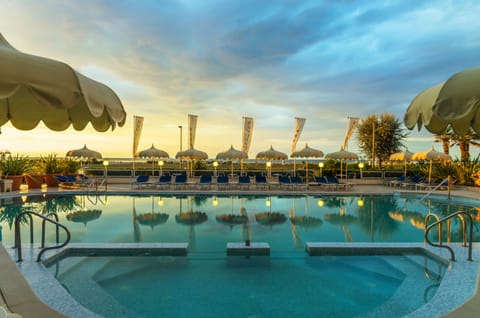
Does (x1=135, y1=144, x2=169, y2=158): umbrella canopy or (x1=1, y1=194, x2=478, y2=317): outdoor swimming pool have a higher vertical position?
(x1=135, y1=144, x2=169, y2=158): umbrella canopy

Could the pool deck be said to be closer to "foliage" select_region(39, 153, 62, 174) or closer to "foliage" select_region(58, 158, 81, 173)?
"foliage" select_region(39, 153, 62, 174)

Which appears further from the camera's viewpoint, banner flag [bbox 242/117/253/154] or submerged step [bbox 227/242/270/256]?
banner flag [bbox 242/117/253/154]

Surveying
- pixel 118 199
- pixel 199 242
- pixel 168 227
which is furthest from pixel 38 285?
pixel 118 199

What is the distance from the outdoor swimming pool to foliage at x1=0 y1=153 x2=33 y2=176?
569 cm

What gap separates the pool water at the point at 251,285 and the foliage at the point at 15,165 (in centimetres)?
1263

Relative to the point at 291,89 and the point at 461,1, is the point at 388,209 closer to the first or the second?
the point at 461,1

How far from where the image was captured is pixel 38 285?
12.5ft

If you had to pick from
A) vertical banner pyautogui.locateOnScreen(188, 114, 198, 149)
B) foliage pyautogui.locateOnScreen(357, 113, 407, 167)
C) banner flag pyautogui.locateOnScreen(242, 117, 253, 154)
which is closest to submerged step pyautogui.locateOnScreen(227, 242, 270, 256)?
banner flag pyautogui.locateOnScreen(242, 117, 253, 154)

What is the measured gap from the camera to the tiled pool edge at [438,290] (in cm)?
329

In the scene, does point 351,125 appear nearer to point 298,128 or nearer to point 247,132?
point 298,128

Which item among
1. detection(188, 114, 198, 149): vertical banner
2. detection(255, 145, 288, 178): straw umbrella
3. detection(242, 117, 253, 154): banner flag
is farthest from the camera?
detection(188, 114, 198, 149): vertical banner

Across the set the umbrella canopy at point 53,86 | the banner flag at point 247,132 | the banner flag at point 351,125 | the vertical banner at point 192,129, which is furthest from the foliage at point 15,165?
the banner flag at point 351,125

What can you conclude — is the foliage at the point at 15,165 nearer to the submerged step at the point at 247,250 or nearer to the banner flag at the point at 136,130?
the banner flag at the point at 136,130

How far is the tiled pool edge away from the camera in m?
3.29
